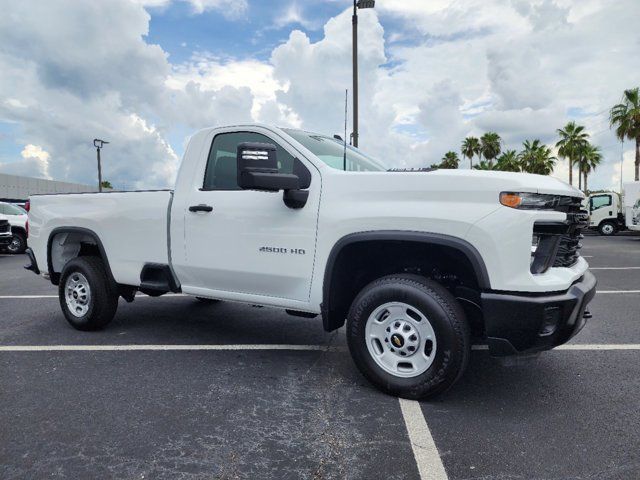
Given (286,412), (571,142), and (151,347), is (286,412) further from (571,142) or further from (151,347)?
(571,142)

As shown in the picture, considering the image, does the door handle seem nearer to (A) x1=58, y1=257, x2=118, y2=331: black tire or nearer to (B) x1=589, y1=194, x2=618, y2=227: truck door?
(A) x1=58, y1=257, x2=118, y2=331: black tire

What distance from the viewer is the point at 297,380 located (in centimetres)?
376

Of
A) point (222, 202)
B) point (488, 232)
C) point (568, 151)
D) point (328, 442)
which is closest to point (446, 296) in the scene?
point (488, 232)

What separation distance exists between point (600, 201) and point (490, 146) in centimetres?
4571

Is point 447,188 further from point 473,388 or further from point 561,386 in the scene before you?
point 561,386

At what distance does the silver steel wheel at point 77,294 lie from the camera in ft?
16.7

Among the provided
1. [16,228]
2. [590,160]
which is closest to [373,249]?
[16,228]

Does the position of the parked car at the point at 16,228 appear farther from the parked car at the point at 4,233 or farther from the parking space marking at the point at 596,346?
the parking space marking at the point at 596,346

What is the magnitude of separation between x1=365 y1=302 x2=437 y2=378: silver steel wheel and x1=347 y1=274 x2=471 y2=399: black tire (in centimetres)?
3

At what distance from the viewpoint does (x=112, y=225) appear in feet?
15.8

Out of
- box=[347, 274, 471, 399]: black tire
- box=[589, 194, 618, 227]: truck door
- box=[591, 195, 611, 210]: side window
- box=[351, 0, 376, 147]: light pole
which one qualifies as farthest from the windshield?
box=[591, 195, 611, 210]: side window

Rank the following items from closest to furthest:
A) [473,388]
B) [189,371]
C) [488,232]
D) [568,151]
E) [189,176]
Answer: [488,232] → [473,388] → [189,371] → [189,176] → [568,151]

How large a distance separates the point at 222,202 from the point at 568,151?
54.3 metres

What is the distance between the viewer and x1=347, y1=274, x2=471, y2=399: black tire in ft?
10.2
